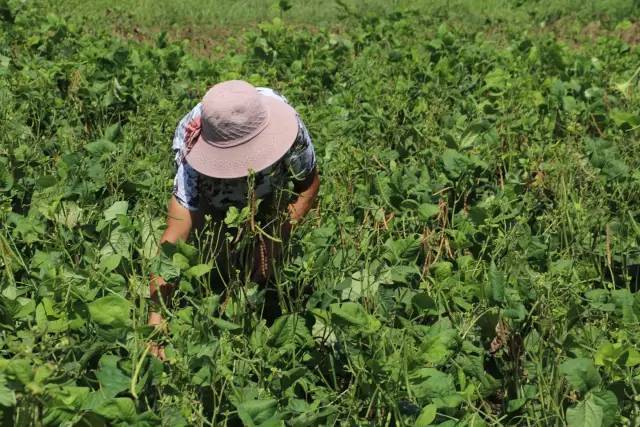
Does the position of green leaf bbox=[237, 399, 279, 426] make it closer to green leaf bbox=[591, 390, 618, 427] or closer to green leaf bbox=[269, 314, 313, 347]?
green leaf bbox=[269, 314, 313, 347]

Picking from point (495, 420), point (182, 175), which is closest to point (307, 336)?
point (495, 420)

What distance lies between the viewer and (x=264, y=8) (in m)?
7.92

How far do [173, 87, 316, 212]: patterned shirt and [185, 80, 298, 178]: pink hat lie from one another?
13 centimetres

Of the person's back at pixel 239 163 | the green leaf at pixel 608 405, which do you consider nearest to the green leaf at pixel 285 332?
the person's back at pixel 239 163

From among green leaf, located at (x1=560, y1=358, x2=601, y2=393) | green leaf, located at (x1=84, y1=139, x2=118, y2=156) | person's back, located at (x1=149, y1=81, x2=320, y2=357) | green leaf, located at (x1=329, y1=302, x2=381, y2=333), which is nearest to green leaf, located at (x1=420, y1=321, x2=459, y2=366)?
green leaf, located at (x1=329, y1=302, x2=381, y2=333)

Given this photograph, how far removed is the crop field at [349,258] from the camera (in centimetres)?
199

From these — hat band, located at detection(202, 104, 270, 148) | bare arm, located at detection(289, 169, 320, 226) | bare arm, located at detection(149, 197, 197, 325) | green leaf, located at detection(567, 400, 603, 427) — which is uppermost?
hat band, located at detection(202, 104, 270, 148)

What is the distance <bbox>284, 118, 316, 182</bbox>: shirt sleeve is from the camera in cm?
272

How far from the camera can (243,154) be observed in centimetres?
254

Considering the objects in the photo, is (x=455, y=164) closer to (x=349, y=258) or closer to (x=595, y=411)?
(x=349, y=258)

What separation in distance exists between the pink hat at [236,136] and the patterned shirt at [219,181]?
0.13 metres

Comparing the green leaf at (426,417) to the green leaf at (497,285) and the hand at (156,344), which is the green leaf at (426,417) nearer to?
the green leaf at (497,285)

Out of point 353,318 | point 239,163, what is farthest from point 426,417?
point 239,163

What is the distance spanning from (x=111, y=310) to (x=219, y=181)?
2.83 feet
